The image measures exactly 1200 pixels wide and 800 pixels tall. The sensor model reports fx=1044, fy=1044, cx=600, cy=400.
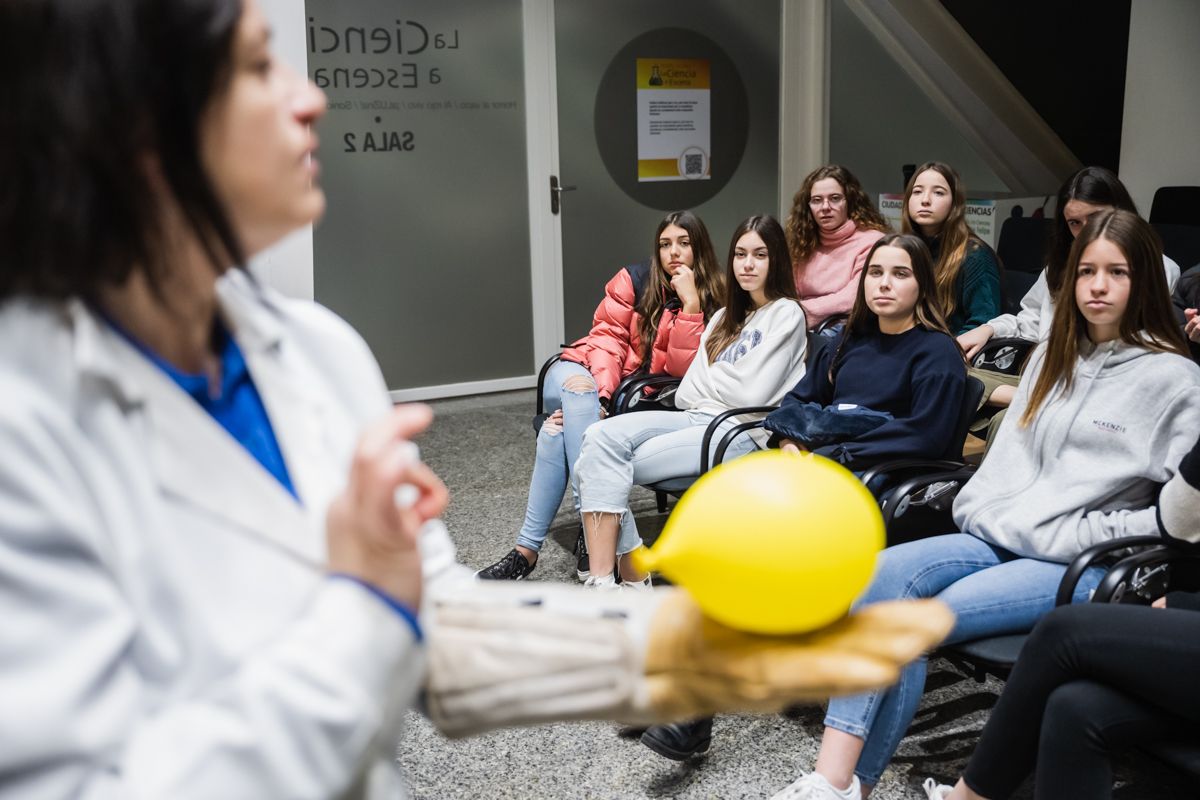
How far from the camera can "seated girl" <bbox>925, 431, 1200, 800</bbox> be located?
1771mm

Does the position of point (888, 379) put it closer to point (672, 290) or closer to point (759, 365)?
point (759, 365)

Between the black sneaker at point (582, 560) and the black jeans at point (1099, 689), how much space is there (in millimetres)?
1751

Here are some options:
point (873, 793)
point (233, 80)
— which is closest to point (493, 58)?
point (873, 793)

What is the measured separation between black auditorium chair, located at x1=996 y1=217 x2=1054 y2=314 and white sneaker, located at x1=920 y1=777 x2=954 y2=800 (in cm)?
264

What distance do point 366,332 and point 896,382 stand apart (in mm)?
3851

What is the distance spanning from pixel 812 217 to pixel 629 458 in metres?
1.53

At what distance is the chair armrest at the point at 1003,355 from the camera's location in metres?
3.82

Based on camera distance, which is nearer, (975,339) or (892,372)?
(892,372)

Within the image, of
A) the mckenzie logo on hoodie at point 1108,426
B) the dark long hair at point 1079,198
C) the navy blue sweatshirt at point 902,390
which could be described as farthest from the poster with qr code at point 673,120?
the mckenzie logo on hoodie at point 1108,426

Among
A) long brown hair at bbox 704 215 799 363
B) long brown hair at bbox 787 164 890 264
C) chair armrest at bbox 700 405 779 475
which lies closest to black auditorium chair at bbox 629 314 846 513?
chair armrest at bbox 700 405 779 475

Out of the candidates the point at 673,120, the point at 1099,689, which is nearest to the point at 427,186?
the point at 673,120

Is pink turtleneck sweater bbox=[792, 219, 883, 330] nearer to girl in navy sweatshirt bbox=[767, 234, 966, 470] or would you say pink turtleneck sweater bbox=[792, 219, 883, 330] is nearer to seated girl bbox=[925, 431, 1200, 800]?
girl in navy sweatshirt bbox=[767, 234, 966, 470]

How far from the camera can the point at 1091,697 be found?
1.85 meters

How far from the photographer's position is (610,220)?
665 cm
